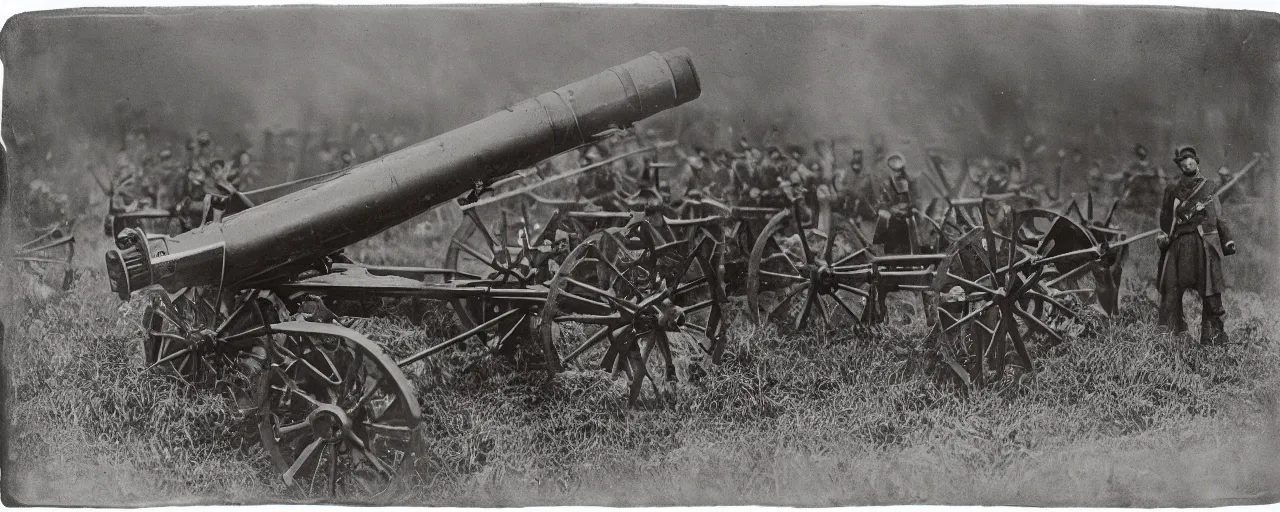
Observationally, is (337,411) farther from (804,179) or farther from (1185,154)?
(1185,154)

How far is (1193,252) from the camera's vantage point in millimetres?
8383

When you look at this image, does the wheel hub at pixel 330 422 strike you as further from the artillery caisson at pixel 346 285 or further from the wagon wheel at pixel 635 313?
the wagon wheel at pixel 635 313

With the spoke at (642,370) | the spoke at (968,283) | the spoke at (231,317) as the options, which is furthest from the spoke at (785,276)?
the spoke at (231,317)

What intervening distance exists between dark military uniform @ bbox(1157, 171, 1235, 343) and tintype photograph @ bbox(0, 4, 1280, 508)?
0.08ft

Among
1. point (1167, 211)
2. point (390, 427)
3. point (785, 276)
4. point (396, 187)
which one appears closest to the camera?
point (396, 187)

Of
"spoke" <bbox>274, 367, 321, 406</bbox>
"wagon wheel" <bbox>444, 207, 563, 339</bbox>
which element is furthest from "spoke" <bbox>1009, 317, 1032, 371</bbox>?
"spoke" <bbox>274, 367, 321, 406</bbox>

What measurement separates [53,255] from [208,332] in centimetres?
107

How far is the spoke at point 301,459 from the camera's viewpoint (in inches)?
313

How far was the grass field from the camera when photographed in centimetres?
806

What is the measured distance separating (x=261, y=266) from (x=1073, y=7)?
16.1 feet

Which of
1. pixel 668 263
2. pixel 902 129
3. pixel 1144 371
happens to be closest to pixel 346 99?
pixel 668 263

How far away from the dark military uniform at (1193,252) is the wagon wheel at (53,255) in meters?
6.34

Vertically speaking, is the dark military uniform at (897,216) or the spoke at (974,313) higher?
the dark military uniform at (897,216)

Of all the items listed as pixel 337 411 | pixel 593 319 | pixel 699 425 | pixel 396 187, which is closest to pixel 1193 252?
pixel 699 425
